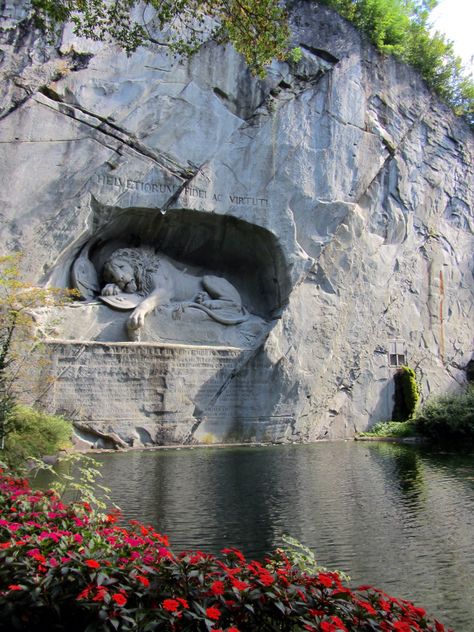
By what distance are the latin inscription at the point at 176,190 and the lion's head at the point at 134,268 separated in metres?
1.72

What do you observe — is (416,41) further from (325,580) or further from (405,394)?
(325,580)

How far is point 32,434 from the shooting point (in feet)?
32.0

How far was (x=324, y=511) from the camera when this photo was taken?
6.26 metres

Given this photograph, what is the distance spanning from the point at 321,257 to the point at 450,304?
5.61 m

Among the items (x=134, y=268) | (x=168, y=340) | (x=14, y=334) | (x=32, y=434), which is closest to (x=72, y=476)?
(x=32, y=434)

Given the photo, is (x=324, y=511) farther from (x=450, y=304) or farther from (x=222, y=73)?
(x=450, y=304)

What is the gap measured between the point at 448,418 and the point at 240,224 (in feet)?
23.2

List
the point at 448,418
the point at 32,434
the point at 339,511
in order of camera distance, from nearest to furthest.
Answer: the point at 339,511 < the point at 32,434 < the point at 448,418

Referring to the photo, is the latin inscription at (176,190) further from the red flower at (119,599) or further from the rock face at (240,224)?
the red flower at (119,599)

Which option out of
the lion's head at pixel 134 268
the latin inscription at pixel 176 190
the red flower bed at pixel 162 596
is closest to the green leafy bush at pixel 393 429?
the latin inscription at pixel 176 190

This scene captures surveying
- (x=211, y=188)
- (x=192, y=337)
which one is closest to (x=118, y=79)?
(x=211, y=188)

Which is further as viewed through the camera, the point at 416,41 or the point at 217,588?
the point at 416,41

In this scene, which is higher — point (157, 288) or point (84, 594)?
point (157, 288)

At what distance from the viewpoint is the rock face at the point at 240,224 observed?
1374 centimetres
